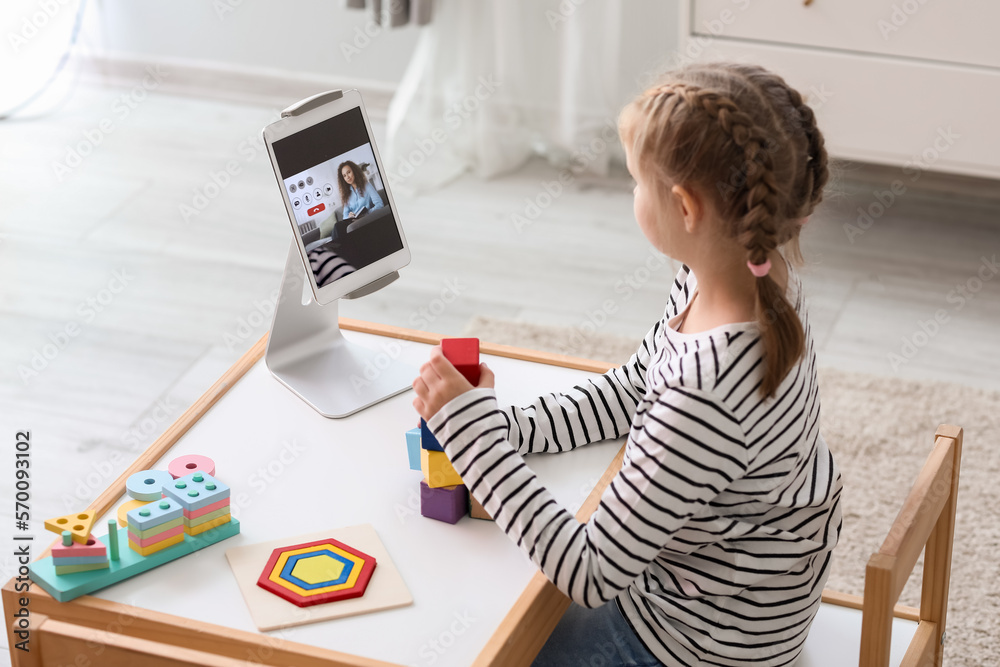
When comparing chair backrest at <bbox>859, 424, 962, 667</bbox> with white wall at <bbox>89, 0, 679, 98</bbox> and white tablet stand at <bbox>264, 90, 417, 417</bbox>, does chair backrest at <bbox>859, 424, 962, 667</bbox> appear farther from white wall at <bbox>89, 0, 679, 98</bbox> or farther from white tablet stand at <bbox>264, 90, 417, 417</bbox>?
white wall at <bbox>89, 0, 679, 98</bbox>

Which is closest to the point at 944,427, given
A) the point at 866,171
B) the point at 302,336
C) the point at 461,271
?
the point at 302,336

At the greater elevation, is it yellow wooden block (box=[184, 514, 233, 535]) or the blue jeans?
yellow wooden block (box=[184, 514, 233, 535])

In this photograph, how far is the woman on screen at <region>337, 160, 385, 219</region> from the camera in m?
1.37

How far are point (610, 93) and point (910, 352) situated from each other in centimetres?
130

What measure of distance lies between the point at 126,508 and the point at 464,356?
1.23ft

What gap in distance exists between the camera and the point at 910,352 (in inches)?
102

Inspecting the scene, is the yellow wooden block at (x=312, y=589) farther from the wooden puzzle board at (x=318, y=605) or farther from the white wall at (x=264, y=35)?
the white wall at (x=264, y=35)

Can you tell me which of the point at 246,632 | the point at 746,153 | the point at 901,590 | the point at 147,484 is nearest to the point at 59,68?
the point at 147,484

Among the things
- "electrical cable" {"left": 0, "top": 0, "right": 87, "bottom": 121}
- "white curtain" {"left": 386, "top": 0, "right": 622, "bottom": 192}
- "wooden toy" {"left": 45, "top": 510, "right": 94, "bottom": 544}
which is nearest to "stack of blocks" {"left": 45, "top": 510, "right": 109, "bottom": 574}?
"wooden toy" {"left": 45, "top": 510, "right": 94, "bottom": 544}

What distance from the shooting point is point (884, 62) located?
2.75 m

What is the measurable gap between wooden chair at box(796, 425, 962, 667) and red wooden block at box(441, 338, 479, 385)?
407 millimetres

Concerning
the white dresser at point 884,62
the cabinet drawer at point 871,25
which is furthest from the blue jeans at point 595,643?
the cabinet drawer at point 871,25

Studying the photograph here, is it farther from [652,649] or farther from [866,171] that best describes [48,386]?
[866,171]

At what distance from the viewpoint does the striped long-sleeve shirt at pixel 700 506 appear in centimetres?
102
